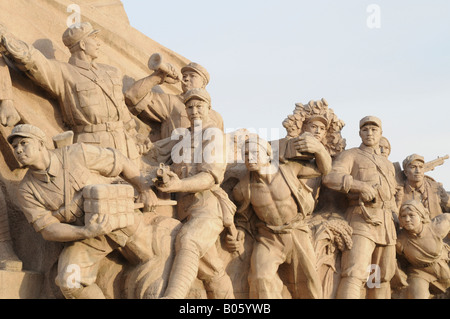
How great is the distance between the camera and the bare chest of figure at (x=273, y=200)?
26.8 ft

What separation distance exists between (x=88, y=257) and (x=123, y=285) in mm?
564

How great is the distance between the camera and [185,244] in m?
7.56

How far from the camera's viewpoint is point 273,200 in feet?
26.8

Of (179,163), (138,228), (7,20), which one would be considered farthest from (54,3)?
(138,228)

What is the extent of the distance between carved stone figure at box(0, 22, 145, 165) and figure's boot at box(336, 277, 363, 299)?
249cm

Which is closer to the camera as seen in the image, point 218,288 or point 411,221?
point 218,288

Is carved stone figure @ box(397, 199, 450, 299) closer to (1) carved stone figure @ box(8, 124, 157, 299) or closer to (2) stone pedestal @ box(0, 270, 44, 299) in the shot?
(1) carved stone figure @ box(8, 124, 157, 299)

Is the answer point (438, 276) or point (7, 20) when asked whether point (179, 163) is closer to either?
point (7, 20)

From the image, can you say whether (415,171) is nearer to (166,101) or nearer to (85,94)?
(166,101)

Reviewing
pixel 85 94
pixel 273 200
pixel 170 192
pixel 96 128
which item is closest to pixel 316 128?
pixel 273 200

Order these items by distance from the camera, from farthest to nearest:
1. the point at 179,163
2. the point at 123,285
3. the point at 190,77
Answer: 1. the point at 190,77
2. the point at 179,163
3. the point at 123,285

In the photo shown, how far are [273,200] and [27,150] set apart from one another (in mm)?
2494

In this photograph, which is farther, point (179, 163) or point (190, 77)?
point (190, 77)

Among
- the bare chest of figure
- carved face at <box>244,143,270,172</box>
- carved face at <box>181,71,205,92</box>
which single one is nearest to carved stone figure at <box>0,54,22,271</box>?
carved face at <box>181,71,205,92</box>
